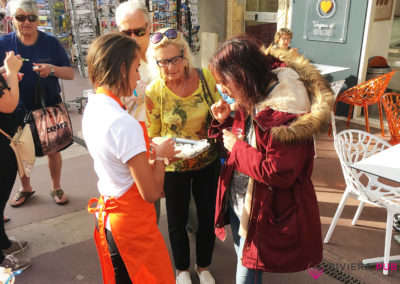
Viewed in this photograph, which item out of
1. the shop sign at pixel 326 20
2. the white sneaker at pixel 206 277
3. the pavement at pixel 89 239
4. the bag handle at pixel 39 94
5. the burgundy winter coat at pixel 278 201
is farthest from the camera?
the shop sign at pixel 326 20

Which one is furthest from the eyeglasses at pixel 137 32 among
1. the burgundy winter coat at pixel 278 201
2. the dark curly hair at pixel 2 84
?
the burgundy winter coat at pixel 278 201

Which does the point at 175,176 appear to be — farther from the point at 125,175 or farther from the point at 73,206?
the point at 73,206

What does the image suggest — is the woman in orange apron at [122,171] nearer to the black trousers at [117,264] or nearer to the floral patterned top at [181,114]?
the black trousers at [117,264]

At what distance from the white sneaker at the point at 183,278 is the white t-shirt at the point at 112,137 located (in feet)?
3.87

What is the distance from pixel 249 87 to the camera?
1592 mm

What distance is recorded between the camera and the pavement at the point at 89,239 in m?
2.66

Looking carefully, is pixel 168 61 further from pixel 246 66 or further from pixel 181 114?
pixel 246 66

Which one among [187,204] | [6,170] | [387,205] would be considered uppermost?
[6,170]

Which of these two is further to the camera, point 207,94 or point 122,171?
point 207,94

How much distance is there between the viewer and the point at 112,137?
1442mm

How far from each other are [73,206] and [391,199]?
9.63 feet

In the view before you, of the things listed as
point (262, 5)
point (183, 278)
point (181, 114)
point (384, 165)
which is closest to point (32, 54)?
point (181, 114)

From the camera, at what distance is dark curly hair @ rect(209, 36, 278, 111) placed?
5.14 ft

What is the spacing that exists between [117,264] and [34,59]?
7.37 ft
